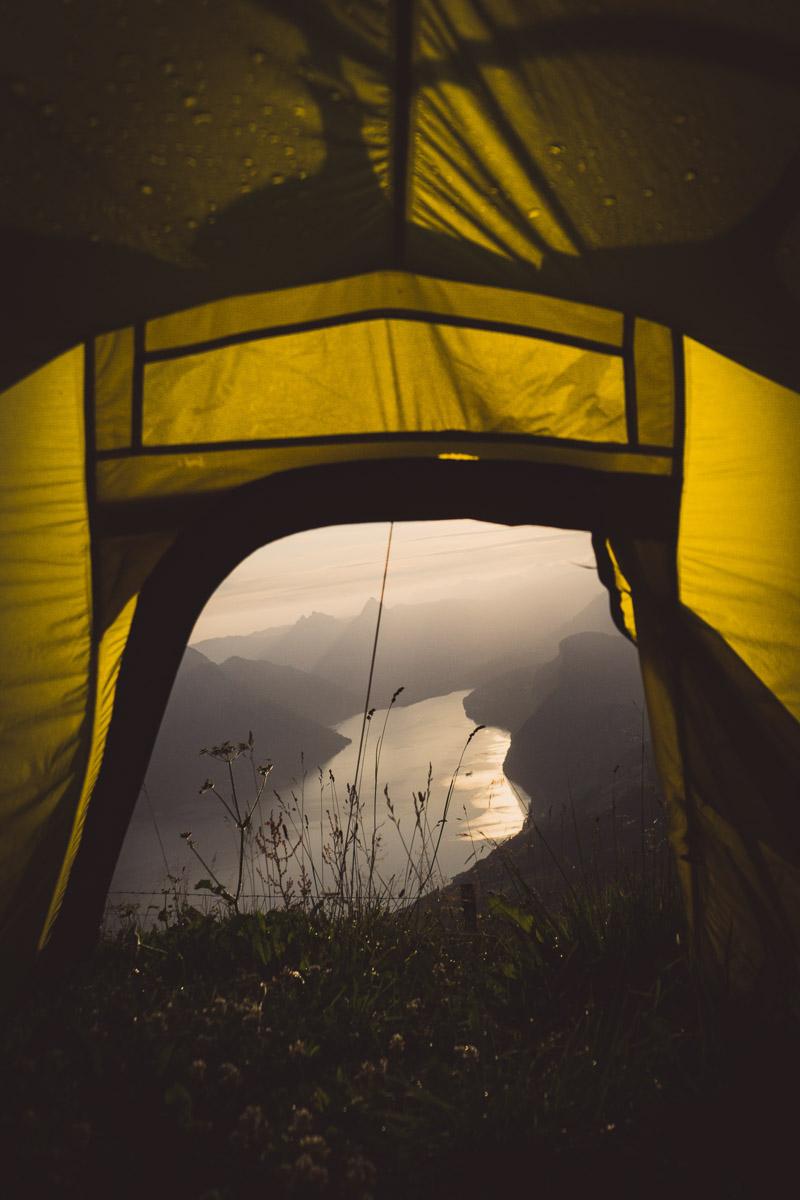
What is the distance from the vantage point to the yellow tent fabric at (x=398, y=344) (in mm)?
938

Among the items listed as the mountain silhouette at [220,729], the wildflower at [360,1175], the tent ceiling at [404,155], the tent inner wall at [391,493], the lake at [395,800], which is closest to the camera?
the tent ceiling at [404,155]

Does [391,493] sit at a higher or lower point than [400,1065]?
higher

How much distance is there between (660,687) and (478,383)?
951mm

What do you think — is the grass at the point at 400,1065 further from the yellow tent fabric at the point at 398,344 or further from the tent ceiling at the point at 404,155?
the tent ceiling at the point at 404,155

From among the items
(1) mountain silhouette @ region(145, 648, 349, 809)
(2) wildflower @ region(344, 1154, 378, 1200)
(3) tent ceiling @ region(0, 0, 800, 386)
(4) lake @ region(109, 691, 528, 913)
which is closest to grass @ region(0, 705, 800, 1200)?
(2) wildflower @ region(344, 1154, 378, 1200)

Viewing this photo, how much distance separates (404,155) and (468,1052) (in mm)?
1818

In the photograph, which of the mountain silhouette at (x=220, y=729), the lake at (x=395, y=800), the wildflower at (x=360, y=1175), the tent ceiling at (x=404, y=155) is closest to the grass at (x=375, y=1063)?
the wildflower at (x=360, y=1175)

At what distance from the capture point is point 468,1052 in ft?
5.45

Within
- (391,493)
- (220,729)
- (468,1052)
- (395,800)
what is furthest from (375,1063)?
(220,729)

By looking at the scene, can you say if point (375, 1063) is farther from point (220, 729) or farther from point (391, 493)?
point (220, 729)

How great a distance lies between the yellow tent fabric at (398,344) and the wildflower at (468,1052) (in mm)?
652

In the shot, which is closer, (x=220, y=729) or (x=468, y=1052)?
(x=468, y=1052)

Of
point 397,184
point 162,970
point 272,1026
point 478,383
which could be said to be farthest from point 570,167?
point 162,970

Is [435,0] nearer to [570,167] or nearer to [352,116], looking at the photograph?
[352,116]
